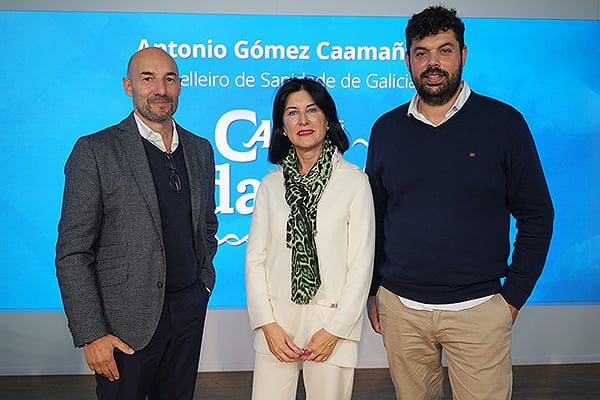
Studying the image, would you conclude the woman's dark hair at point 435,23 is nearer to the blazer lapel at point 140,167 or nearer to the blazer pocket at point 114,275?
the blazer lapel at point 140,167

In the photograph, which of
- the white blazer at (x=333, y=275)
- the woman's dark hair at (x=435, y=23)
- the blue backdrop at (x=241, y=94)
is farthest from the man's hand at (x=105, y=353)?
the blue backdrop at (x=241, y=94)

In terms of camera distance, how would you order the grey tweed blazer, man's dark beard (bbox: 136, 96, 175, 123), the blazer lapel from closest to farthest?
1. the grey tweed blazer
2. the blazer lapel
3. man's dark beard (bbox: 136, 96, 175, 123)

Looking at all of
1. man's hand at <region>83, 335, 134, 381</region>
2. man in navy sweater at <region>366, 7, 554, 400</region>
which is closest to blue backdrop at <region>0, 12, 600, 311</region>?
man in navy sweater at <region>366, 7, 554, 400</region>

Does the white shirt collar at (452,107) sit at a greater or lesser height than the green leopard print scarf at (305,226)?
greater

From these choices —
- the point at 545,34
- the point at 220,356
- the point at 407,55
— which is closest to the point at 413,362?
the point at 407,55

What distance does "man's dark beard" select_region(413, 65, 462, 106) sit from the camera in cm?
221

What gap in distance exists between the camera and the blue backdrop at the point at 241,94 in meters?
4.28

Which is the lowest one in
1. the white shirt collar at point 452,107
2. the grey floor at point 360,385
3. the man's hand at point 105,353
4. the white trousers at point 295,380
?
the grey floor at point 360,385

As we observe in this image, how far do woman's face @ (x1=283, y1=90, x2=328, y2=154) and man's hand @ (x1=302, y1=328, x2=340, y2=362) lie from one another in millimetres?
712

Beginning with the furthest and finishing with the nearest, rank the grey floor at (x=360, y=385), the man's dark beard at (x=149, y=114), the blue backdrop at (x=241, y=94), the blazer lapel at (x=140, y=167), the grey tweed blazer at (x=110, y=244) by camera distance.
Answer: the blue backdrop at (x=241, y=94) < the grey floor at (x=360, y=385) < the man's dark beard at (x=149, y=114) < the blazer lapel at (x=140, y=167) < the grey tweed blazer at (x=110, y=244)

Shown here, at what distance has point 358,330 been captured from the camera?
2199 millimetres

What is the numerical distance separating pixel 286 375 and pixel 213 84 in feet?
8.90

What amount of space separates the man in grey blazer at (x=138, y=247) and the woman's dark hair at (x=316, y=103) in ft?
1.11

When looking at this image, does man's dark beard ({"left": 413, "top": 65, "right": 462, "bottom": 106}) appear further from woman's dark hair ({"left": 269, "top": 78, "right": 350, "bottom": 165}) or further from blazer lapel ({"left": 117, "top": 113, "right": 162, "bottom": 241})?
blazer lapel ({"left": 117, "top": 113, "right": 162, "bottom": 241})
